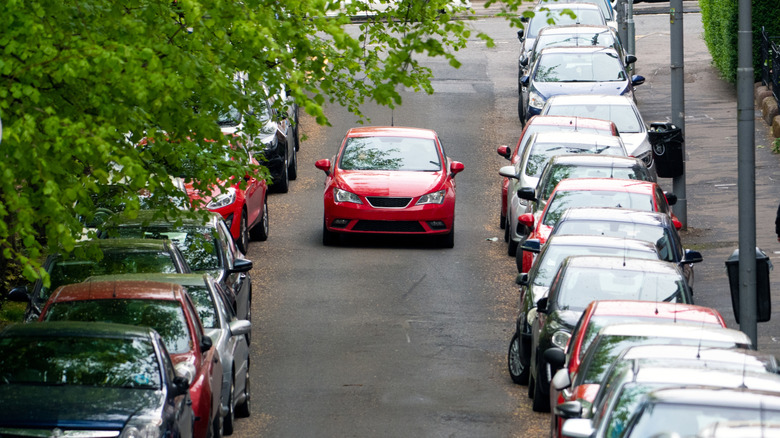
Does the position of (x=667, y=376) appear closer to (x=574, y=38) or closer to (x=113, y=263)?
(x=113, y=263)

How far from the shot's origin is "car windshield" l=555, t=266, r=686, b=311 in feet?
44.2

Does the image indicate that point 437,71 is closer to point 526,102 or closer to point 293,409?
point 526,102

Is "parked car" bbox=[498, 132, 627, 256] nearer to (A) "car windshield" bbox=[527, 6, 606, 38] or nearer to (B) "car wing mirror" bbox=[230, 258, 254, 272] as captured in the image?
(B) "car wing mirror" bbox=[230, 258, 254, 272]

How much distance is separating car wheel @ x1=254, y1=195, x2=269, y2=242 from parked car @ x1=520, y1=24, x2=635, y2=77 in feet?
33.8

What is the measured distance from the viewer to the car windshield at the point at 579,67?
28.3m

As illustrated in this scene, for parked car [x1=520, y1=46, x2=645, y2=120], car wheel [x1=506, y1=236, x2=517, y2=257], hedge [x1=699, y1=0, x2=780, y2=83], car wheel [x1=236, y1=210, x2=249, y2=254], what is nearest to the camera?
car wheel [x1=236, y1=210, x2=249, y2=254]

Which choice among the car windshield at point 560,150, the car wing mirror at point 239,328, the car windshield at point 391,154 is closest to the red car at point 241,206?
the car windshield at point 391,154

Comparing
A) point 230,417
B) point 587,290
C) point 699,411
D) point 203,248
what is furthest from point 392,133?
point 699,411

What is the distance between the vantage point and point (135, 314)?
39.3 ft

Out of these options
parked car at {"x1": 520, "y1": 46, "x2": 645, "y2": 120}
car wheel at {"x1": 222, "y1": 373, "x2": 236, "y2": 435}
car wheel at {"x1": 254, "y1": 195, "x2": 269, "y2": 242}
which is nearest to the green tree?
car wheel at {"x1": 222, "y1": 373, "x2": 236, "y2": 435}

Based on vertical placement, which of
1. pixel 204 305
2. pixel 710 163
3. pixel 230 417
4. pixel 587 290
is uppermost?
pixel 204 305

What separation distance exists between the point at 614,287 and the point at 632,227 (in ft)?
11.0

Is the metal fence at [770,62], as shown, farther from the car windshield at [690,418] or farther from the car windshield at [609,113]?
the car windshield at [690,418]

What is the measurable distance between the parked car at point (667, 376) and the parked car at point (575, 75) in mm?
18604
